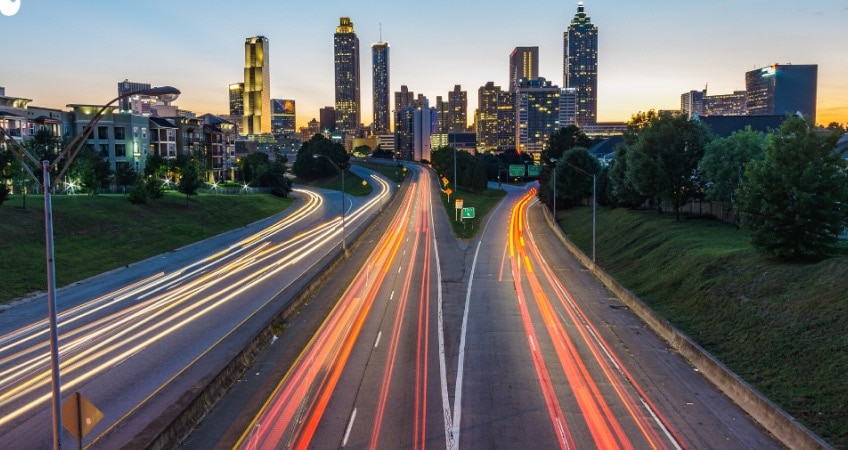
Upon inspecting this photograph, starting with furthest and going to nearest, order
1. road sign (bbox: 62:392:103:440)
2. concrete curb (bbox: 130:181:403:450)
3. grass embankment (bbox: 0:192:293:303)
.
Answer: grass embankment (bbox: 0:192:293:303), concrete curb (bbox: 130:181:403:450), road sign (bbox: 62:392:103:440)

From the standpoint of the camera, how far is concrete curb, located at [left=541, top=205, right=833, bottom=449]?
1655 centimetres

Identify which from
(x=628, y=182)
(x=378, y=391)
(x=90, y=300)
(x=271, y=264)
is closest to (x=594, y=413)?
(x=378, y=391)

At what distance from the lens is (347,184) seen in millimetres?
146000

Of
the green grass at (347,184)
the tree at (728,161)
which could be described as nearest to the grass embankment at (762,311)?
the tree at (728,161)

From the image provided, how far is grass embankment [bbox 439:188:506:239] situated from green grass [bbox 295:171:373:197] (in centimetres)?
2040

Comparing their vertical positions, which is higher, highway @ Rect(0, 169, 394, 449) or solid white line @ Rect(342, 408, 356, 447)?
solid white line @ Rect(342, 408, 356, 447)

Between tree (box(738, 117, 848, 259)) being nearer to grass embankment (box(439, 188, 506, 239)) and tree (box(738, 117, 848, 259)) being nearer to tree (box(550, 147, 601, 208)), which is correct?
grass embankment (box(439, 188, 506, 239))

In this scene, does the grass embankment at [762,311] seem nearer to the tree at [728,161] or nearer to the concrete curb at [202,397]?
the tree at [728,161]

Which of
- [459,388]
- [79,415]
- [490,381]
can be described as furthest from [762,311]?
[79,415]

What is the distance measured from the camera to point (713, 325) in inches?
1131

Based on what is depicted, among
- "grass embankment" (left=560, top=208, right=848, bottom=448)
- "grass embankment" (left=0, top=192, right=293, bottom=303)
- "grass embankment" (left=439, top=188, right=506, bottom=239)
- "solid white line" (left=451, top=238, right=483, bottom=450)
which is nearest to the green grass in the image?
"grass embankment" (left=439, top=188, right=506, bottom=239)

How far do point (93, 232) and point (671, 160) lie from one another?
52125mm

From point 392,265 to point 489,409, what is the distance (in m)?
32.1

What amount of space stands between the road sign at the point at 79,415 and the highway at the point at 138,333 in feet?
14.6
